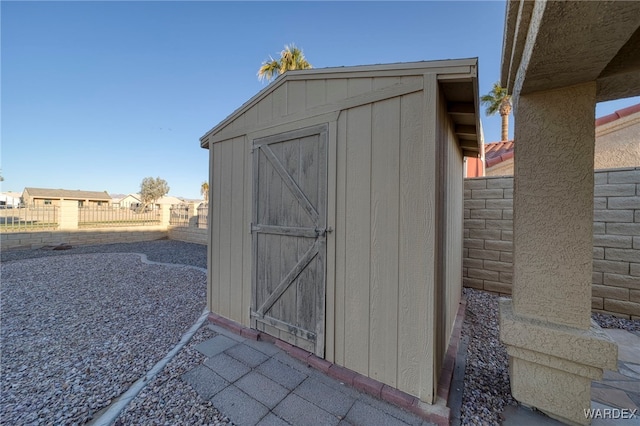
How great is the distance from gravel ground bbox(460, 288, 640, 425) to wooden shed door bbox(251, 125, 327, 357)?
118 centimetres

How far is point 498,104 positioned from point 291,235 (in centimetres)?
1345

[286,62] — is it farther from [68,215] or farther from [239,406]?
[239,406]

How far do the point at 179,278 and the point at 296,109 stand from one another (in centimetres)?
460

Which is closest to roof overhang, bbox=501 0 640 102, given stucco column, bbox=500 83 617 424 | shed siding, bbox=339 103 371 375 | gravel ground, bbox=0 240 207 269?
stucco column, bbox=500 83 617 424

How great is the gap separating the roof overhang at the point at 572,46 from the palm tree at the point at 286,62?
29.2 ft

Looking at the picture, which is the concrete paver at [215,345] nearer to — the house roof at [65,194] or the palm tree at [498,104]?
the palm tree at [498,104]

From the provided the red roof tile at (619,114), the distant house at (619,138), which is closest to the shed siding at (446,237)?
the distant house at (619,138)

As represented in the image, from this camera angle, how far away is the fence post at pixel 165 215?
11.6 m

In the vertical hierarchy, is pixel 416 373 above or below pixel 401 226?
below

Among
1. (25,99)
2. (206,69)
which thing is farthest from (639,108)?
(25,99)

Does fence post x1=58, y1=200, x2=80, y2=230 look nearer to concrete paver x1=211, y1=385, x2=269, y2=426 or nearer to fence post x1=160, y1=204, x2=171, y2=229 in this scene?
fence post x1=160, y1=204, x2=171, y2=229

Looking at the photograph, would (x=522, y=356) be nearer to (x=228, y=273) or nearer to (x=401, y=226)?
(x=401, y=226)

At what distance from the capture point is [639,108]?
191 inches

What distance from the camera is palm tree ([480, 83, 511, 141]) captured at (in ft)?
36.6
